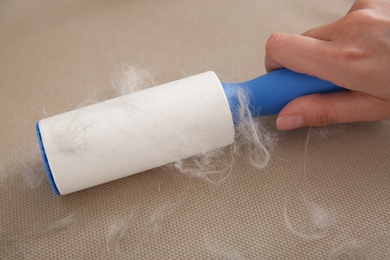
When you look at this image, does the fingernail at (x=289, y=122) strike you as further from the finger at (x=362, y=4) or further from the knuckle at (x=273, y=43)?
the finger at (x=362, y=4)

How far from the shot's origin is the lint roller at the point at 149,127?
63 centimetres

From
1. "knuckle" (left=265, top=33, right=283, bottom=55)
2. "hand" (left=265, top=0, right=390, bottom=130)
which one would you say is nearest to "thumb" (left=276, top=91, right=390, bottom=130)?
"hand" (left=265, top=0, right=390, bottom=130)

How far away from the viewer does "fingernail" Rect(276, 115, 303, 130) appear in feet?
2.23

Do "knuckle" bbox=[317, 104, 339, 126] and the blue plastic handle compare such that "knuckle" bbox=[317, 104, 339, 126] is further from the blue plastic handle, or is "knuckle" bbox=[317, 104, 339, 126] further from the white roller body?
the white roller body

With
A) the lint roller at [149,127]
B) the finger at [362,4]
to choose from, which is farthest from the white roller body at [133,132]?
the finger at [362,4]

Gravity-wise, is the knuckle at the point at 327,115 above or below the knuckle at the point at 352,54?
below

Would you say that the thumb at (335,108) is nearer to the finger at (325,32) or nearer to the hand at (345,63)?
the hand at (345,63)

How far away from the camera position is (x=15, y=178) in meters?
A: 0.71

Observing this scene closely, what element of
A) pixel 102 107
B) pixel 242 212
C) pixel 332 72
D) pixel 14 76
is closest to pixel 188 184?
pixel 242 212

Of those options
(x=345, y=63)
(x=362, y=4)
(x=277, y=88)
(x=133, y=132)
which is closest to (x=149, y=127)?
(x=133, y=132)

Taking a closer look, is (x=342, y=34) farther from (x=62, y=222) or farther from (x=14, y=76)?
(x=14, y=76)

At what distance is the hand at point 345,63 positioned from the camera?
2.02 ft

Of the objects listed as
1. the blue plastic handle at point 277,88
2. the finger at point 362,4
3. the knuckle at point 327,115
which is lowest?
the knuckle at point 327,115

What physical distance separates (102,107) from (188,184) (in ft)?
0.70
